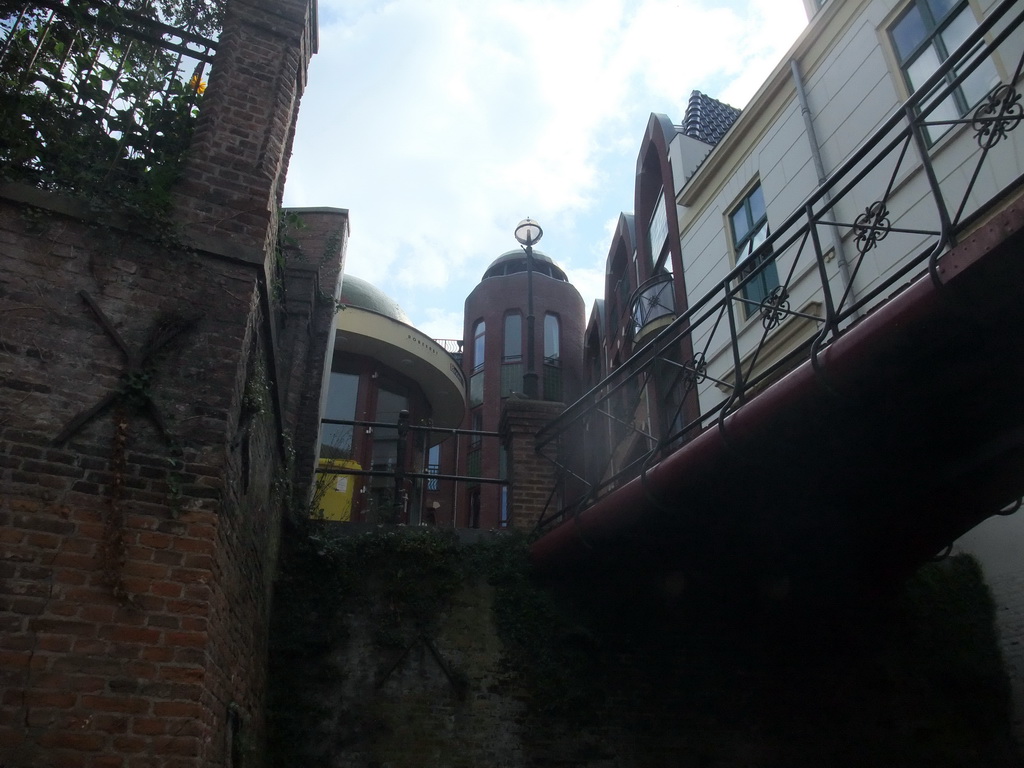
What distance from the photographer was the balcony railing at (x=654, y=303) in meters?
12.2

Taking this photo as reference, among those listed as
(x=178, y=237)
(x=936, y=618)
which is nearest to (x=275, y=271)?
(x=178, y=237)

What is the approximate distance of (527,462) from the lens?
8.16m

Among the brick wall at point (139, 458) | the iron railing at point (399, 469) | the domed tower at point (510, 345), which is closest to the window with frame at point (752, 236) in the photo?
the iron railing at point (399, 469)

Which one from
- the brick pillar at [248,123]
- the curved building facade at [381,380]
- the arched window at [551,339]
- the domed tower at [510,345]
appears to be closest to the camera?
the brick pillar at [248,123]

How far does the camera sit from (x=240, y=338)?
4.37 meters

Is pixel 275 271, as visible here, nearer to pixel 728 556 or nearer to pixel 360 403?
pixel 728 556

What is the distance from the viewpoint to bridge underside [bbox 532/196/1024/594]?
148 inches

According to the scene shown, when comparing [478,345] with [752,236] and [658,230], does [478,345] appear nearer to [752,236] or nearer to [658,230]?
[658,230]

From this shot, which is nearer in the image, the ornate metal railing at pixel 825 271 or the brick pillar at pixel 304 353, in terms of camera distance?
the ornate metal railing at pixel 825 271

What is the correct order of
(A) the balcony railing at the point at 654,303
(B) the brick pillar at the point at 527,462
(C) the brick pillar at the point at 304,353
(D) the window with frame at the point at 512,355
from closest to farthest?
1. (C) the brick pillar at the point at 304,353
2. (B) the brick pillar at the point at 527,462
3. (A) the balcony railing at the point at 654,303
4. (D) the window with frame at the point at 512,355

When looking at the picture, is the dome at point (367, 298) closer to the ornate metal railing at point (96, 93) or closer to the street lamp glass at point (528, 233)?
the street lamp glass at point (528, 233)

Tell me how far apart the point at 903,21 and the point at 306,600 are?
828cm

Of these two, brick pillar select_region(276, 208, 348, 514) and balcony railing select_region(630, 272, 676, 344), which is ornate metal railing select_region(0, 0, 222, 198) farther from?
balcony railing select_region(630, 272, 676, 344)

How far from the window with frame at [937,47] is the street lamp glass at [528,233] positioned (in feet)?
24.8
